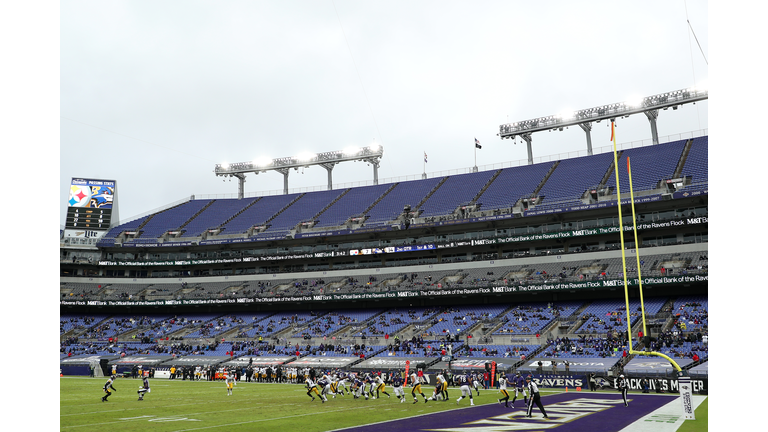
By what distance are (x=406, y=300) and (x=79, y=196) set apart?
42667 millimetres

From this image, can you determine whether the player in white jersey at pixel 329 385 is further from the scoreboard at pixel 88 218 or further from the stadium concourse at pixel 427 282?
the scoreboard at pixel 88 218

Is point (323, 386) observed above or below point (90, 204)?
below

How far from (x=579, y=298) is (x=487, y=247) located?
10801mm

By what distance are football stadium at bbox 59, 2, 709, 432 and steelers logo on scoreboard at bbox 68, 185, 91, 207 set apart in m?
0.22

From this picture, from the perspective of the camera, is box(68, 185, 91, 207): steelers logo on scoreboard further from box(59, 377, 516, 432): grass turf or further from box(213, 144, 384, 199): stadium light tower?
box(59, 377, 516, 432): grass turf

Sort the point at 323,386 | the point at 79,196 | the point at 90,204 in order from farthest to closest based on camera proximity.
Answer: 1. the point at 90,204
2. the point at 79,196
3. the point at 323,386

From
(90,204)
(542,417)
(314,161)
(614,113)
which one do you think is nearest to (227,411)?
(542,417)

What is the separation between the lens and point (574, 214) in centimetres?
5272

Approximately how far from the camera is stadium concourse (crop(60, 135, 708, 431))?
39.7m

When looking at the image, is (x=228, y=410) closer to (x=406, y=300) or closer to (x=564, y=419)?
(x=564, y=419)

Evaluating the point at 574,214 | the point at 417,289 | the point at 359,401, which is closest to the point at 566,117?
the point at 574,214

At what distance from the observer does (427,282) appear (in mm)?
54812
